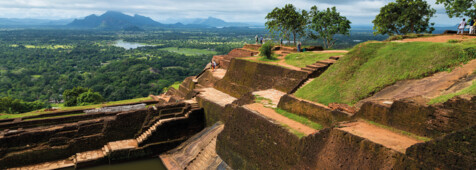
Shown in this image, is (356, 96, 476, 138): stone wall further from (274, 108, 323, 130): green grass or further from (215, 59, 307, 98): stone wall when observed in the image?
(215, 59, 307, 98): stone wall

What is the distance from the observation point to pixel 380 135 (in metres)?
6.53

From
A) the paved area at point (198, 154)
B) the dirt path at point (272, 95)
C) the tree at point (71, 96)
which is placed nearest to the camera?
the dirt path at point (272, 95)

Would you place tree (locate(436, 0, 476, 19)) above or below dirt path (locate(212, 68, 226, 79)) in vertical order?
above

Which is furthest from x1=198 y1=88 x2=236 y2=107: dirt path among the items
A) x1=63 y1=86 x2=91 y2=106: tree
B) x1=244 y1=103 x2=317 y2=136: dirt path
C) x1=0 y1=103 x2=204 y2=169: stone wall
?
x1=63 y1=86 x2=91 y2=106: tree

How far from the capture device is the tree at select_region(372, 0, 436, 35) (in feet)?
56.6

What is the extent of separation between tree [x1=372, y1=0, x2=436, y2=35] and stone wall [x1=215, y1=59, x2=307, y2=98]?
28.8 ft

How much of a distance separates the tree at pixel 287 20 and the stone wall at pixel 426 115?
1577 centimetres

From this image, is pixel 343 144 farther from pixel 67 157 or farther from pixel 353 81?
pixel 67 157

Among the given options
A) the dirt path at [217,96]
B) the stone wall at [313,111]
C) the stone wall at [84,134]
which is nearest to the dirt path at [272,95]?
the stone wall at [313,111]

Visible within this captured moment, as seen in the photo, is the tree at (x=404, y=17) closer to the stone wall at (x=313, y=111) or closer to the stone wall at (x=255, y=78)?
the stone wall at (x=255, y=78)

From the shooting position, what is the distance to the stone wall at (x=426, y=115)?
18.3 feet

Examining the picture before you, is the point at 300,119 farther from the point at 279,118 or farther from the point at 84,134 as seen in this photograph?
the point at 84,134

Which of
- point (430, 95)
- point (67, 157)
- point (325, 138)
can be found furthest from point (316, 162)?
point (67, 157)

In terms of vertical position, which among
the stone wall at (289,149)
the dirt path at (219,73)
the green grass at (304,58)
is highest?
the green grass at (304,58)
